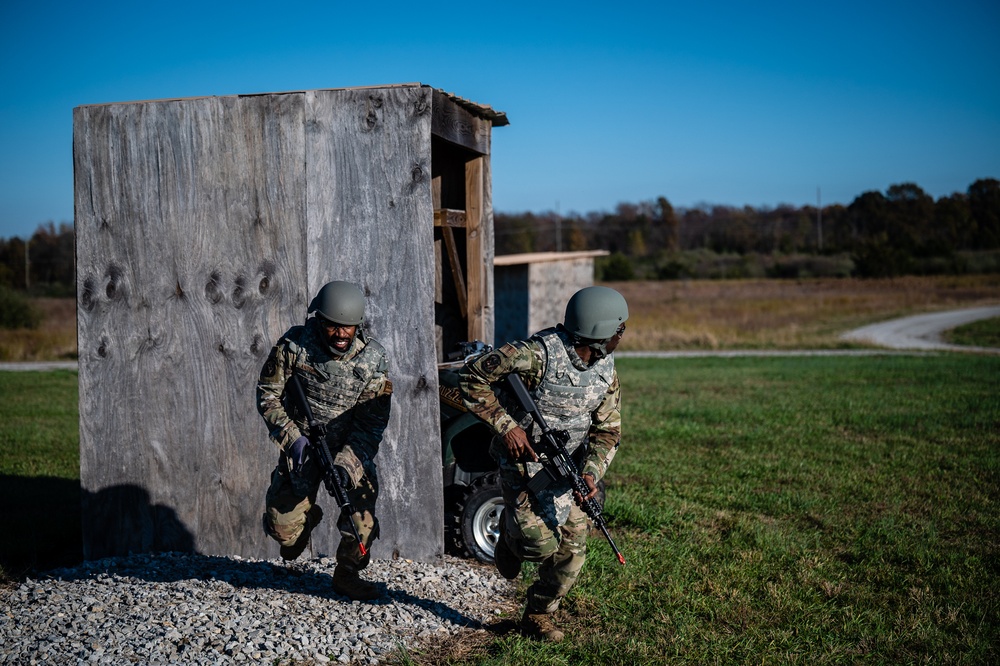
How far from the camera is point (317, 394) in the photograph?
4.76 metres

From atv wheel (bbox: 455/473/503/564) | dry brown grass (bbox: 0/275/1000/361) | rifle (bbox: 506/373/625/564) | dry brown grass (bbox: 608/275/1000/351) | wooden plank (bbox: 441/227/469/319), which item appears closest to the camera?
rifle (bbox: 506/373/625/564)

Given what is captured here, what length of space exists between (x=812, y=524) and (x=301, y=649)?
4.47m

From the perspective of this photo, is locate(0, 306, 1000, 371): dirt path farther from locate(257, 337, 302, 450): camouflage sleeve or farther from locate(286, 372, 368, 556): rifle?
locate(286, 372, 368, 556): rifle

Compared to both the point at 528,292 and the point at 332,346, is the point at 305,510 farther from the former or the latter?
the point at 528,292

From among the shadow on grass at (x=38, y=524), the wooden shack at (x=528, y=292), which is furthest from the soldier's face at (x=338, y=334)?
the wooden shack at (x=528, y=292)

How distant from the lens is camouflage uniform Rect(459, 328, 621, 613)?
439 cm

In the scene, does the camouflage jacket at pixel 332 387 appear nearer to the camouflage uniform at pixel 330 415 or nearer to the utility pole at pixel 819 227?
the camouflage uniform at pixel 330 415

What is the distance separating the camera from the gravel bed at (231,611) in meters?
4.11

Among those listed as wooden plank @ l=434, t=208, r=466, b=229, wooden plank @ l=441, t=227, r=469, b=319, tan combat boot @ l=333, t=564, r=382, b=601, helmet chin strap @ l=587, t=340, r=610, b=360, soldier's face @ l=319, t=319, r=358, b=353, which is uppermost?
→ wooden plank @ l=434, t=208, r=466, b=229

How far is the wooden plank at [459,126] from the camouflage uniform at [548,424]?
1993 millimetres

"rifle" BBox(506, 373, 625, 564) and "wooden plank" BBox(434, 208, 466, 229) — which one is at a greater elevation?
"wooden plank" BBox(434, 208, 466, 229)

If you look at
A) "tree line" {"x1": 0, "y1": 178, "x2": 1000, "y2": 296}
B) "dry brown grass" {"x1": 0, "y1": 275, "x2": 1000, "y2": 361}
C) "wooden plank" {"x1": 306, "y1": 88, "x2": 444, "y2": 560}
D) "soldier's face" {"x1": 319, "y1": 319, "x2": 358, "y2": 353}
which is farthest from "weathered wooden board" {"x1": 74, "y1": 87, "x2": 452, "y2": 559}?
"tree line" {"x1": 0, "y1": 178, "x2": 1000, "y2": 296}

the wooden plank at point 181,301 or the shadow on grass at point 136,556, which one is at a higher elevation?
the wooden plank at point 181,301

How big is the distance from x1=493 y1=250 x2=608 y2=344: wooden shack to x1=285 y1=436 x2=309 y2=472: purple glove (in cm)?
1467
